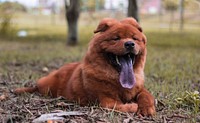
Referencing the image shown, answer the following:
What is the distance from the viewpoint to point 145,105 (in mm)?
4746

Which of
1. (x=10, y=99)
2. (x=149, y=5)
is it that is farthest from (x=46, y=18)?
(x=10, y=99)

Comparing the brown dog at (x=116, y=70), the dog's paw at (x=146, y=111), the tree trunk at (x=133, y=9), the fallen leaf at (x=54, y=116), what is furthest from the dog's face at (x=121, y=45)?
the tree trunk at (x=133, y=9)

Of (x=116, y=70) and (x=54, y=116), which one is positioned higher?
(x=116, y=70)

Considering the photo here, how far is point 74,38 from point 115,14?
12004mm

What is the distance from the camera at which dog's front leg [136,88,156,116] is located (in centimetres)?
466

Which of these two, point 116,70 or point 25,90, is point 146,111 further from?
point 25,90

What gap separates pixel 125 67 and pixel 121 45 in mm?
323

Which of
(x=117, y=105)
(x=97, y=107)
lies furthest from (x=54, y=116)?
(x=117, y=105)

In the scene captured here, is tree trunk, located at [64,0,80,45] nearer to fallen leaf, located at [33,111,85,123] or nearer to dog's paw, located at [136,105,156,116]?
dog's paw, located at [136,105,156,116]

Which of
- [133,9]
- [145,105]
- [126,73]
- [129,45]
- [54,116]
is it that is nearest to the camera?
[54,116]

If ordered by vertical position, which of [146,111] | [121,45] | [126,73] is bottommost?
[146,111]

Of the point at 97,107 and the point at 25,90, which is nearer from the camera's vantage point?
the point at 97,107

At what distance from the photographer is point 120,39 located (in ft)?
15.5

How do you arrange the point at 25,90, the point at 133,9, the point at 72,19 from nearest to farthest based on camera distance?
1. the point at 25,90
2. the point at 133,9
3. the point at 72,19
